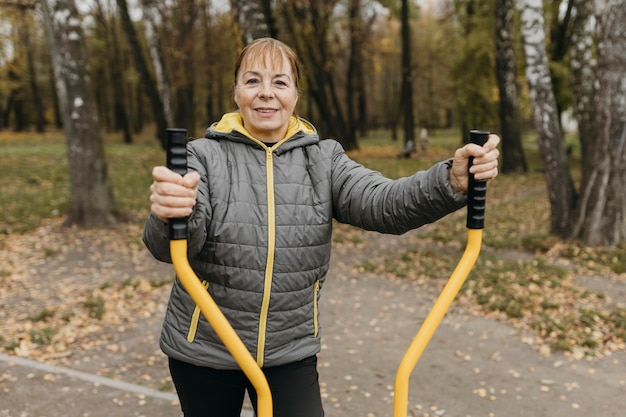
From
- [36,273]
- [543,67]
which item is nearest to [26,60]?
[36,273]

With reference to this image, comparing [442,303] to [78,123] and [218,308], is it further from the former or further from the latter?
[78,123]

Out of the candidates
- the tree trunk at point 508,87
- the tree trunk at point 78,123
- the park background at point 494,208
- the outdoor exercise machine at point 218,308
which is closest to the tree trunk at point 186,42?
the park background at point 494,208

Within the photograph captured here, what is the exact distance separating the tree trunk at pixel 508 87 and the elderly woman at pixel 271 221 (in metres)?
12.7

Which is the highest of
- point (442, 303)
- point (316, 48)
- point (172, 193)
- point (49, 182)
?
point (316, 48)

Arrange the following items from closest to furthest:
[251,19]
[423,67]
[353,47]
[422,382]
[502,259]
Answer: [422,382] < [502,259] < [251,19] < [353,47] < [423,67]

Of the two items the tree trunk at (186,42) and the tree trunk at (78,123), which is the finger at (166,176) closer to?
the tree trunk at (78,123)

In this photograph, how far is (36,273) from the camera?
7.46m

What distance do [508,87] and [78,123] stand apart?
11.7 m

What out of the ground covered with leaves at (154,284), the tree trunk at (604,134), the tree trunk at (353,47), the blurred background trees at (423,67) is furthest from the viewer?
the tree trunk at (353,47)

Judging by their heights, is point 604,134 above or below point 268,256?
above

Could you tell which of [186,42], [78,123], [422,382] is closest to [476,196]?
[422,382]

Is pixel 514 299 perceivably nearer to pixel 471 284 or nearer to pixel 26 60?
pixel 471 284

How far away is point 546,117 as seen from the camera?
8.02 m

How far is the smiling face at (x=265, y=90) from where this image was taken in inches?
81.7
